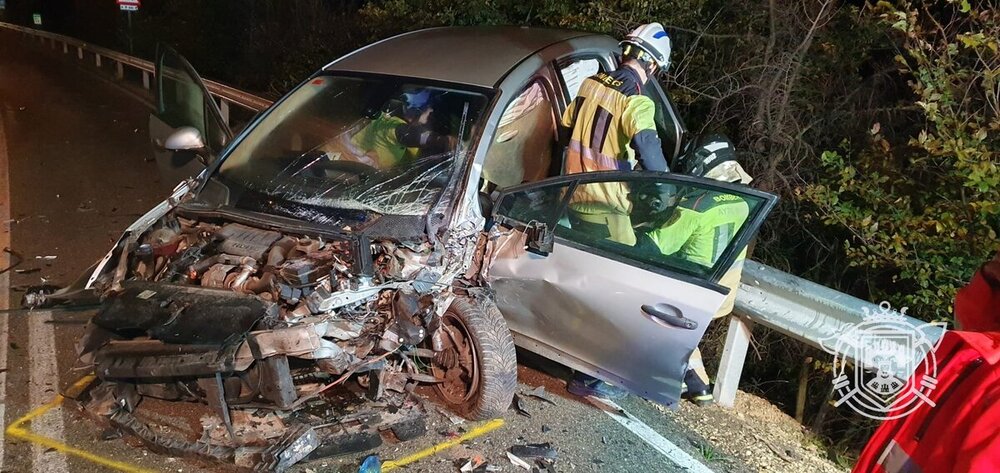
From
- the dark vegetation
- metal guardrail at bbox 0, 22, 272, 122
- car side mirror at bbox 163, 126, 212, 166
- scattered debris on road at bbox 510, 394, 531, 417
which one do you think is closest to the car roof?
car side mirror at bbox 163, 126, 212, 166

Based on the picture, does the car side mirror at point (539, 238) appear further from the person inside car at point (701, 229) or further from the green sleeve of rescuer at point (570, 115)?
the green sleeve of rescuer at point (570, 115)

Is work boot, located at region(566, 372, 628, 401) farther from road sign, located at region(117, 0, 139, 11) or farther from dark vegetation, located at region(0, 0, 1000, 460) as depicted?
road sign, located at region(117, 0, 139, 11)

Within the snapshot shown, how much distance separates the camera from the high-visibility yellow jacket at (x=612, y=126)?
3.56 meters

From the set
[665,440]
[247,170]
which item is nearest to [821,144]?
[665,440]

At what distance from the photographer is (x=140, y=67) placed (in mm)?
14023

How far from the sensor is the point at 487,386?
10.8 ft

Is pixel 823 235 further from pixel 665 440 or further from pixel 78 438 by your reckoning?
pixel 78 438

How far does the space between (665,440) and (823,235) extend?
2641 millimetres

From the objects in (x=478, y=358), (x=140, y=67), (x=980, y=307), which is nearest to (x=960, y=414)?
(x=980, y=307)

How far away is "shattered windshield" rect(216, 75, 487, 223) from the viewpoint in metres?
3.37

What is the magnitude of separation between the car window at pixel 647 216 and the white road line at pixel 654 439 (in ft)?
3.19

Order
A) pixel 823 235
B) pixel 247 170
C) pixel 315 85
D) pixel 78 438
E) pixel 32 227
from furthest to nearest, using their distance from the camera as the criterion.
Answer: pixel 32 227
pixel 823 235
pixel 315 85
pixel 247 170
pixel 78 438

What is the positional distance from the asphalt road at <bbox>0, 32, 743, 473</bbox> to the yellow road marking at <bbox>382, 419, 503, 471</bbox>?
34 millimetres

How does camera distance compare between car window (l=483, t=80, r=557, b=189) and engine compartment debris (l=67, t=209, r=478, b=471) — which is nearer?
engine compartment debris (l=67, t=209, r=478, b=471)
